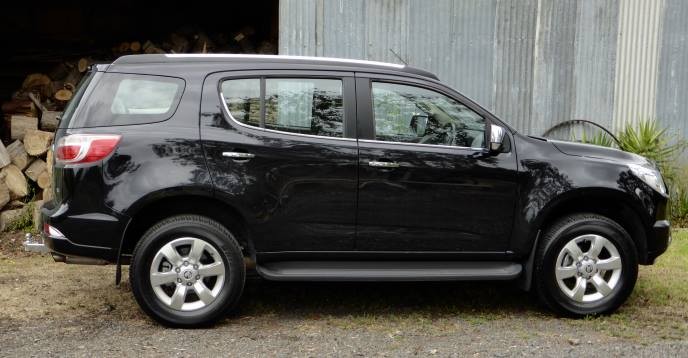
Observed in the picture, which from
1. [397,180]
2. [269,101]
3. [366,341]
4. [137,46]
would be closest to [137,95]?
[269,101]

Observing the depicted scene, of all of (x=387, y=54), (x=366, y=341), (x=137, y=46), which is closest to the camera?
(x=366, y=341)

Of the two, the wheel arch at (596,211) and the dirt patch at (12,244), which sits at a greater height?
the wheel arch at (596,211)

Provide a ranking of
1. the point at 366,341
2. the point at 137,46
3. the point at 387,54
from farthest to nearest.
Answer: the point at 137,46 < the point at 387,54 < the point at 366,341

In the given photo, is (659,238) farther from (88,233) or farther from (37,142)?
(37,142)

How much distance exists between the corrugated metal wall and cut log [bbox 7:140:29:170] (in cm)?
331

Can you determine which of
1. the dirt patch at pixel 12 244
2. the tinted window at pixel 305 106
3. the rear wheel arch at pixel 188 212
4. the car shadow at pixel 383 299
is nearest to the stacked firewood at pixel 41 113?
the dirt patch at pixel 12 244

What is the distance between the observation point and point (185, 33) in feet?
36.6

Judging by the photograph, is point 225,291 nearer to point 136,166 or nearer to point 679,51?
point 136,166

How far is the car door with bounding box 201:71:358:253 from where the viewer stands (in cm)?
546

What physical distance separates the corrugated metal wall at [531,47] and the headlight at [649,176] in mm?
3858

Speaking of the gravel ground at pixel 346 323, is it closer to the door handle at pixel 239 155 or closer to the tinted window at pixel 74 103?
the door handle at pixel 239 155

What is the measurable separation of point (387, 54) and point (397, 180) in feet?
13.9

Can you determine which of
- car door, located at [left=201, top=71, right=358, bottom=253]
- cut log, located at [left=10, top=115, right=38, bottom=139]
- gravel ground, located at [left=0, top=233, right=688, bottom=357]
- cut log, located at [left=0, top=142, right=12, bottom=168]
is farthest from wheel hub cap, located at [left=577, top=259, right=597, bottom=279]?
cut log, located at [left=10, top=115, right=38, bottom=139]

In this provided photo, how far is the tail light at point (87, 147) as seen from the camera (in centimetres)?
530
